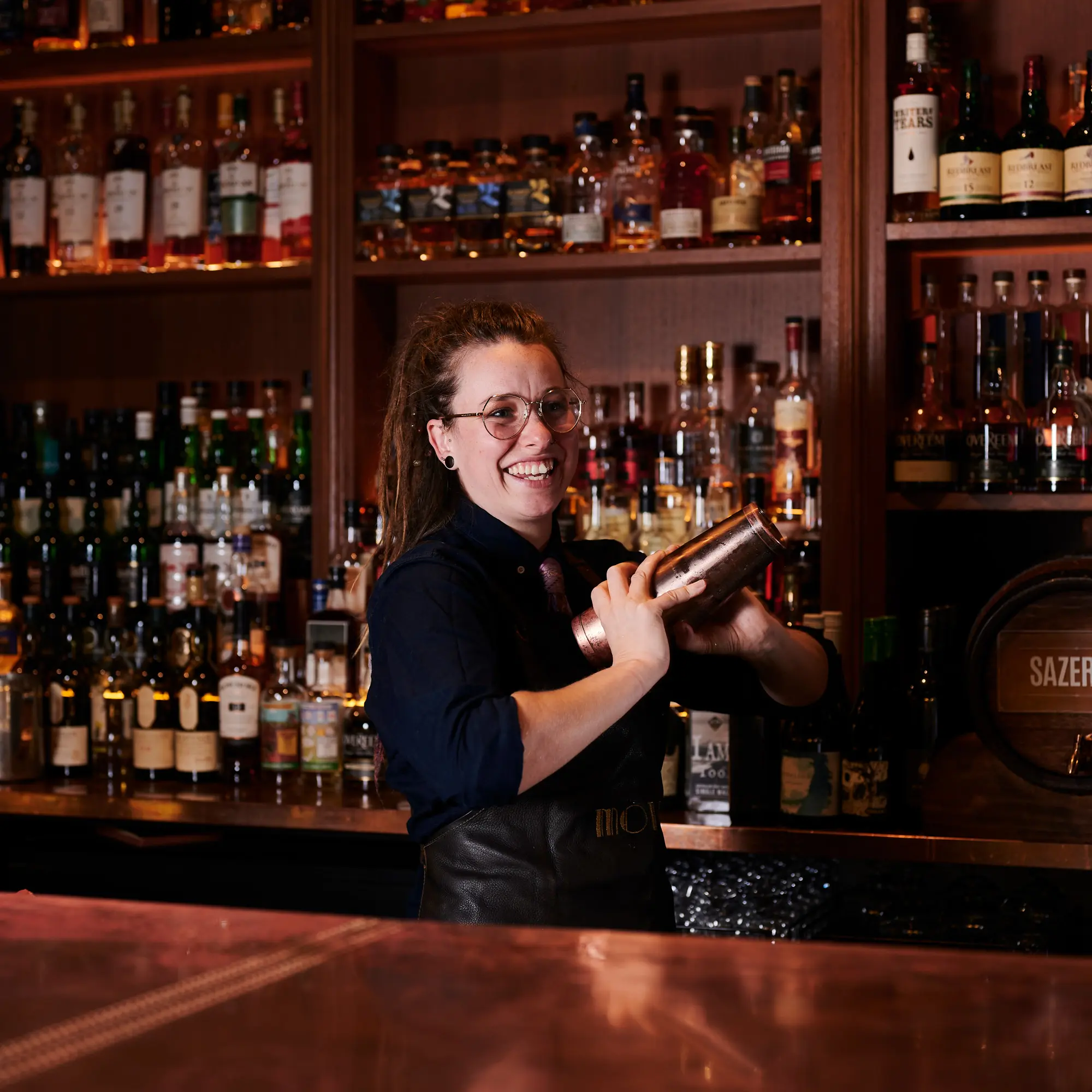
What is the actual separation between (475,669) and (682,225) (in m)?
1.24

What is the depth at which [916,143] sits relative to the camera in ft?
7.30

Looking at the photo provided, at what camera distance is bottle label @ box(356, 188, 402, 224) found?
2479 mm

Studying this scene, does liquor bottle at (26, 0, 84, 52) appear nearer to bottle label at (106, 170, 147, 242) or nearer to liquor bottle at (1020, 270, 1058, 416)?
bottle label at (106, 170, 147, 242)

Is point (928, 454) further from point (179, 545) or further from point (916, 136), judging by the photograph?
point (179, 545)

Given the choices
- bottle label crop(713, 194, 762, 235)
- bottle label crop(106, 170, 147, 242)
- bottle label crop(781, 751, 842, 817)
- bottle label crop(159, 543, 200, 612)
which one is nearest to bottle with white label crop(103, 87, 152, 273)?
bottle label crop(106, 170, 147, 242)

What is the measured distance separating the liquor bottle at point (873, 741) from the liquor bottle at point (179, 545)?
1187 millimetres

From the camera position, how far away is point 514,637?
4.86 feet

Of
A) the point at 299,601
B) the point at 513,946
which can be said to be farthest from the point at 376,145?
the point at 513,946

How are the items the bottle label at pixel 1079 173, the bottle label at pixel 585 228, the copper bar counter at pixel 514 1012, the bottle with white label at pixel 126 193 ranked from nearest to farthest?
the copper bar counter at pixel 514 1012 < the bottle label at pixel 1079 173 < the bottle label at pixel 585 228 < the bottle with white label at pixel 126 193

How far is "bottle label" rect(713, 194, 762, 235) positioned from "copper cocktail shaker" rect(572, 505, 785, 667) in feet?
3.47

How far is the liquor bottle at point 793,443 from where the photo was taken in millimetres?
2359

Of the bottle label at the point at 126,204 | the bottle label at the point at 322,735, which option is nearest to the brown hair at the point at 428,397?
the bottle label at the point at 322,735

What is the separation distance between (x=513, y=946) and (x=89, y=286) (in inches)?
93.4

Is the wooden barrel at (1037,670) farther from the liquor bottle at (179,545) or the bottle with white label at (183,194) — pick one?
the bottle with white label at (183,194)
